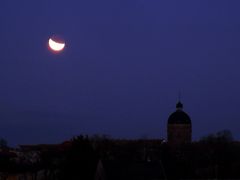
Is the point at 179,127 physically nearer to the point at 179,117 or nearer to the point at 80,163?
the point at 179,117

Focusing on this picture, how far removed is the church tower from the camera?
171125 millimetres

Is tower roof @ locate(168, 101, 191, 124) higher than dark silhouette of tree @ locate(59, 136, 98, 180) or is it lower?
higher

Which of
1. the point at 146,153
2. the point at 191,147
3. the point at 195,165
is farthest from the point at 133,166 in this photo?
the point at 191,147

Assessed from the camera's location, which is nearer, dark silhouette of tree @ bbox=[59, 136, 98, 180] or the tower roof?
dark silhouette of tree @ bbox=[59, 136, 98, 180]

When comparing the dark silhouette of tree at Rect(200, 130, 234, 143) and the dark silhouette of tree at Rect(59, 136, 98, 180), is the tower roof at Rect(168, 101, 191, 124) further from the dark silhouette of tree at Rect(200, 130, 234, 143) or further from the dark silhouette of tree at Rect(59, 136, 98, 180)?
the dark silhouette of tree at Rect(59, 136, 98, 180)

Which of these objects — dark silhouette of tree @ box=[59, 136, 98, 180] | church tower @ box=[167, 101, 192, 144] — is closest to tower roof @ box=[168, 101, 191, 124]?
church tower @ box=[167, 101, 192, 144]

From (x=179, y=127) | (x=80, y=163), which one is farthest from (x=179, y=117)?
(x=80, y=163)

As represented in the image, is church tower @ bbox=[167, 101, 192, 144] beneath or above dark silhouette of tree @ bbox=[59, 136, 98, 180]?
above

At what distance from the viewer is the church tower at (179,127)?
6737 inches

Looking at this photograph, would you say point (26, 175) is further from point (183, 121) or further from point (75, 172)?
point (183, 121)

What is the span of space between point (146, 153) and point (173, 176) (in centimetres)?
4823

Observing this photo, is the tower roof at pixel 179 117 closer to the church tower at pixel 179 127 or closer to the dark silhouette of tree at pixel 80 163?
the church tower at pixel 179 127

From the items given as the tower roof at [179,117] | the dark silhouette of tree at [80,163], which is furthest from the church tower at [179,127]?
the dark silhouette of tree at [80,163]

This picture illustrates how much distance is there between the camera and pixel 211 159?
110 metres
